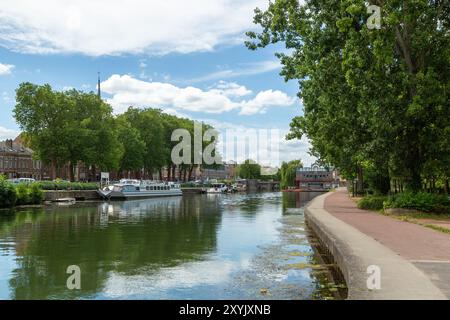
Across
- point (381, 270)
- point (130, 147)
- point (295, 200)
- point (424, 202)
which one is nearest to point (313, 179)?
point (130, 147)

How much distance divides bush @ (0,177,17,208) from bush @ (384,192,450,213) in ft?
117

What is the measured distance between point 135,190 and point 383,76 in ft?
195

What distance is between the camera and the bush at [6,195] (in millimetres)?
48622

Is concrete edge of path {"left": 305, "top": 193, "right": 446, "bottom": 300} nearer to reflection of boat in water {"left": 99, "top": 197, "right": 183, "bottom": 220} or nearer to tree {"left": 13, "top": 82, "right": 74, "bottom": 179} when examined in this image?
reflection of boat in water {"left": 99, "top": 197, "right": 183, "bottom": 220}

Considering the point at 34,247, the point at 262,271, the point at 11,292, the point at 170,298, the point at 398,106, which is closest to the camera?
the point at 170,298

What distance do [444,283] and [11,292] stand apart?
10.1m

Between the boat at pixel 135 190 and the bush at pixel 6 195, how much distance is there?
1055 inches

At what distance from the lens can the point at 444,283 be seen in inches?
385

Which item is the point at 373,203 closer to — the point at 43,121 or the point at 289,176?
the point at 43,121

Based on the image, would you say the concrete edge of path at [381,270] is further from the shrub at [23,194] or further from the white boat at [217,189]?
the white boat at [217,189]

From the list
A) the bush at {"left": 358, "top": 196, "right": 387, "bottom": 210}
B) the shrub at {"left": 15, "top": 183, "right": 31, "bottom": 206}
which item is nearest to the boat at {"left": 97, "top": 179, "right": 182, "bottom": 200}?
the shrub at {"left": 15, "top": 183, "right": 31, "bottom": 206}

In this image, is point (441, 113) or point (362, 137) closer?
point (441, 113)
